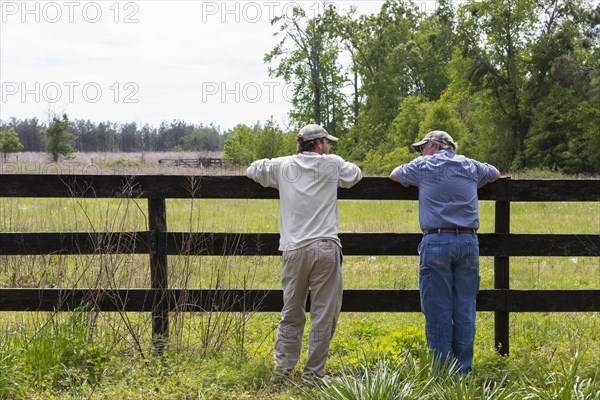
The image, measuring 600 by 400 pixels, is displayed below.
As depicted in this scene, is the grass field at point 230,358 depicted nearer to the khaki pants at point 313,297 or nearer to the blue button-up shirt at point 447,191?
the khaki pants at point 313,297

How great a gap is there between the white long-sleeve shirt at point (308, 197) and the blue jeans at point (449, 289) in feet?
2.29

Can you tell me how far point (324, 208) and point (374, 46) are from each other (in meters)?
58.7

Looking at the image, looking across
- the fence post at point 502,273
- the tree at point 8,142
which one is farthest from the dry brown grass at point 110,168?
the tree at point 8,142

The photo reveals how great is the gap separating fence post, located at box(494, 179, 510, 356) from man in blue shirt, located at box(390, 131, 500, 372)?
2.18 ft

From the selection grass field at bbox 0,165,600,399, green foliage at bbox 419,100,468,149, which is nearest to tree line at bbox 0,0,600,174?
green foliage at bbox 419,100,468,149

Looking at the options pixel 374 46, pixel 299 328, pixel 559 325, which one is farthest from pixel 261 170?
pixel 374 46

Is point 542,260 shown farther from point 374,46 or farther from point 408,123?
point 374,46

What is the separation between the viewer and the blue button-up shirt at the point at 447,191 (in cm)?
A: 539

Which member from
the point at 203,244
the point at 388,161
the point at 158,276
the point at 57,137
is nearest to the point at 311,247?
the point at 203,244

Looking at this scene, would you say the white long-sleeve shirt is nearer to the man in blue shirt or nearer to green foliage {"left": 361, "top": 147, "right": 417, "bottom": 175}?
the man in blue shirt

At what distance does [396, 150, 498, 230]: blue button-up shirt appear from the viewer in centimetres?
539

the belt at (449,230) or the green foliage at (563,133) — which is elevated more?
the green foliage at (563,133)

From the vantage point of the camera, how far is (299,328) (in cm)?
554

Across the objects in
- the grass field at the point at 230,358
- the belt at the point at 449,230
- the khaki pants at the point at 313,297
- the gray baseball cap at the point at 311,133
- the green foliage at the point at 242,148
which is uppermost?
the green foliage at the point at 242,148
